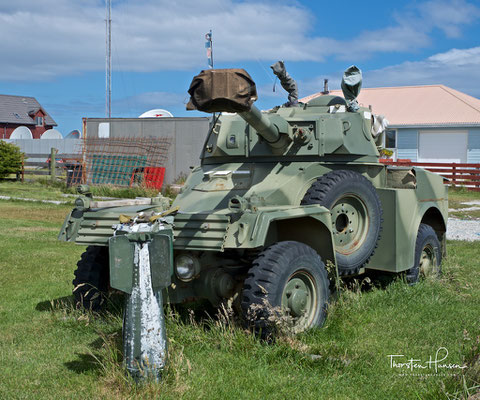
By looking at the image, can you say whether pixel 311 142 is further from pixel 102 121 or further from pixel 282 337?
pixel 102 121

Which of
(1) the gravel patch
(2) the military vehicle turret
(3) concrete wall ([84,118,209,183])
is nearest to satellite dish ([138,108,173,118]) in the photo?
(3) concrete wall ([84,118,209,183])

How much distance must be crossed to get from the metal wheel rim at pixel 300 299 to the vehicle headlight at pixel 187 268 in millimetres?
774

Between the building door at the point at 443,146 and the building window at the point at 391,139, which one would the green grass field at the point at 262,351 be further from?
the building window at the point at 391,139

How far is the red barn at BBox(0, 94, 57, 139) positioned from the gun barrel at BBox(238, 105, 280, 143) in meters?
53.6

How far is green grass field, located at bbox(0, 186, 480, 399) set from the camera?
14.8 ft

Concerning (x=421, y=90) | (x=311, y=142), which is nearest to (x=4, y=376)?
(x=311, y=142)

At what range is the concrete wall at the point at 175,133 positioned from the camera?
24141 millimetres

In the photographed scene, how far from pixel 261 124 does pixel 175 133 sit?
18.8 metres

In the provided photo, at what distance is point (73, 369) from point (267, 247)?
179 cm

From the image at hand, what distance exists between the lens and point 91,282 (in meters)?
6.45

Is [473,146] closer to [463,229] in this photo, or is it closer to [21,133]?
[463,229]

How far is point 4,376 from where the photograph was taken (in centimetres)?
493

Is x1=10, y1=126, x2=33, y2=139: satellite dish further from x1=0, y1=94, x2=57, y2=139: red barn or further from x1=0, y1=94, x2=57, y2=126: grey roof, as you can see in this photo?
x1=0, y1=94, x2=57, y2=126: grey roof

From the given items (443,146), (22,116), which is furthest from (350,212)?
(22,116)
